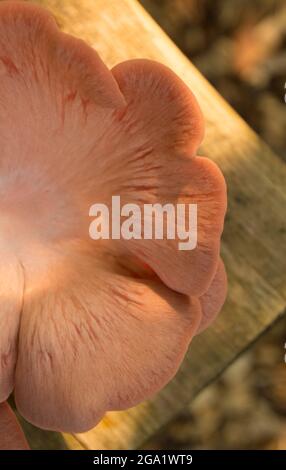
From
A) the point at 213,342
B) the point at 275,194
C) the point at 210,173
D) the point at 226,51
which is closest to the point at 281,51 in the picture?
the point at 226,51

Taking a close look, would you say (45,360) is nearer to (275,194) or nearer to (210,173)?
(210,173)

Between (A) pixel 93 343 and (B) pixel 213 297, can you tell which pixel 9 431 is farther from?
(B) pixel 213 297

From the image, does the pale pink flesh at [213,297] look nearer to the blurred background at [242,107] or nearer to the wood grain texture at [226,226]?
the wood grain texture at [226,226]

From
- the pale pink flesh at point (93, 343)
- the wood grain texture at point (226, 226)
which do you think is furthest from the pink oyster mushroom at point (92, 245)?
the wood grain texture at point (226, 226)

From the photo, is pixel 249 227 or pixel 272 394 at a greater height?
pixel 249 227

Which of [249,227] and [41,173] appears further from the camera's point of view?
[249,227]
